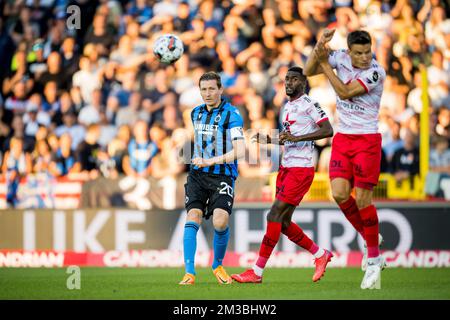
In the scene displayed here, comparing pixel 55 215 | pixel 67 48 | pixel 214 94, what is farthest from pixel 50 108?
pixel 214 94

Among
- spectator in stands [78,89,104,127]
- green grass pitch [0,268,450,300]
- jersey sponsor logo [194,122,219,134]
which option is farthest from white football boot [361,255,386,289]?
spectator in stands [78,89,104,127]

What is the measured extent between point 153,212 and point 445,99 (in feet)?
18.9

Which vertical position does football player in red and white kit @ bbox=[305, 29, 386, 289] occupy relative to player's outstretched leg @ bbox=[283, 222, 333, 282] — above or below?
above

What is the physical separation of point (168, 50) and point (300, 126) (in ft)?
6.96

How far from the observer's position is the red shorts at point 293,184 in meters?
10.0

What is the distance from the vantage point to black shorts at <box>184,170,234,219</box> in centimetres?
987

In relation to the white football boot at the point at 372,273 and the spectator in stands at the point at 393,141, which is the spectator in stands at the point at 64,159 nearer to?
the spectator in stands at the point at 393,141

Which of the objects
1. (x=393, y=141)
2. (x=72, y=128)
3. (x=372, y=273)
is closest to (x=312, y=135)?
(x=372, y=273)

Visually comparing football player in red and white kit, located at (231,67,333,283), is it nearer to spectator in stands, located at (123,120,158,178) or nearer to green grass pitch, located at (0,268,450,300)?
green grass pitch, located at (0,268,450,300)

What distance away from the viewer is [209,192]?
392 inches

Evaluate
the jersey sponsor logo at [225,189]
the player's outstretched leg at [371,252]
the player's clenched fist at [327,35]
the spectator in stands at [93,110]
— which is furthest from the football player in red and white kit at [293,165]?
the spectator in stands at [93,110]

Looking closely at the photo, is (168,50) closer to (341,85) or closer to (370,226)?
(341,85)

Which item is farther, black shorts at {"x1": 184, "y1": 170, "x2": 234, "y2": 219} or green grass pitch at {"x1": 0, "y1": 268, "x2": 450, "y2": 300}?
black shorts at {"x1": 184, "y1": 170, "x2": 234, "y2": 219}

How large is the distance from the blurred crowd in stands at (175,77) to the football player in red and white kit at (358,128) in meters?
5.59
